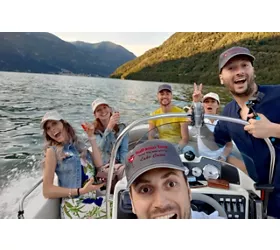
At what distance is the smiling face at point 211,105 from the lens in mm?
2100

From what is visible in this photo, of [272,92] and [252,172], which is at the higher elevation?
[272,92]

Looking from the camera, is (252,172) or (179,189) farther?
(252,172)

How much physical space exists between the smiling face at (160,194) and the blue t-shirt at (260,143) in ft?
1.33

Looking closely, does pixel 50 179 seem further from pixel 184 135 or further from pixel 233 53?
pixel 233 53

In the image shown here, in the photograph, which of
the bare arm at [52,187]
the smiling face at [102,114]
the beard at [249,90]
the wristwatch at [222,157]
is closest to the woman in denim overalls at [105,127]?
the smiling face at [102,114]

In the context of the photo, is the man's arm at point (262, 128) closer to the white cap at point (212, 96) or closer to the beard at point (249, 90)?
the beard at point (249, 90)

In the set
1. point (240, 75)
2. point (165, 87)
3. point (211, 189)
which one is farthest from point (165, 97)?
point (211, 189)

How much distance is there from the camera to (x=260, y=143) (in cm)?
127

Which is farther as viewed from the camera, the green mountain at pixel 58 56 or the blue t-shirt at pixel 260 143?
the green mountain at pixel 58 56

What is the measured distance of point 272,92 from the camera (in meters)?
1.32

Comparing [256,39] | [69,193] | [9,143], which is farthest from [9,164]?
[256,39]

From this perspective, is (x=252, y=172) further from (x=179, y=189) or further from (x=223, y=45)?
(x=223, y=45)
